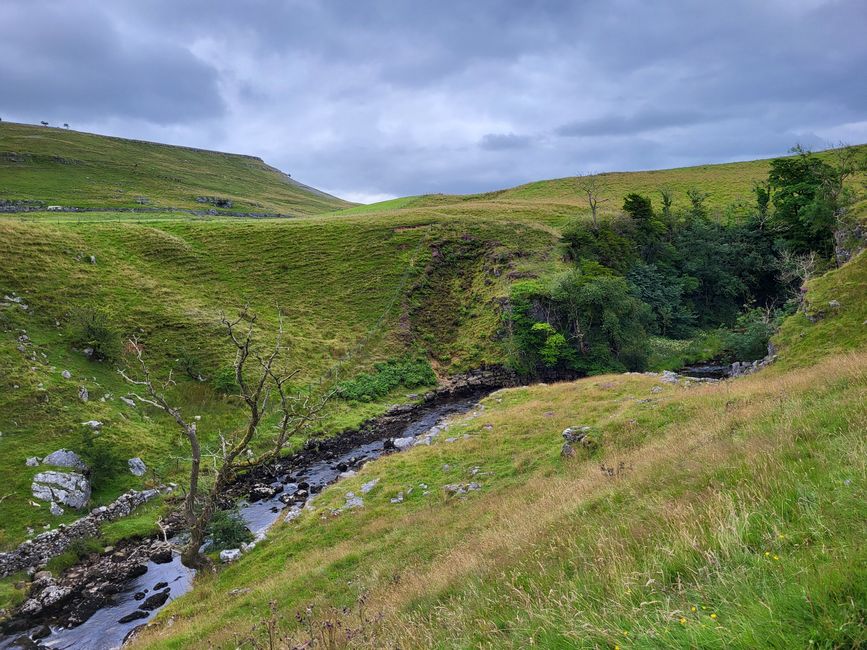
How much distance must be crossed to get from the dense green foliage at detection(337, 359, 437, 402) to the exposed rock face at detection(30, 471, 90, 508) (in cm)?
1784

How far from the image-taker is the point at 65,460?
74.3 feet

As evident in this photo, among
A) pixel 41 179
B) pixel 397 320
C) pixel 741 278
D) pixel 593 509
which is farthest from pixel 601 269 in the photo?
pixel 41 179

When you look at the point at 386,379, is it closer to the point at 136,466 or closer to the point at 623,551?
the point at 136,466

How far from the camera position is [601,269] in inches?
1825

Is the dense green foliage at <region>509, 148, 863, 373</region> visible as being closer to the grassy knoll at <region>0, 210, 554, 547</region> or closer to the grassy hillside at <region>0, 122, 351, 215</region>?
the grassy knoll at <region>0, 210, 554, 547</region>

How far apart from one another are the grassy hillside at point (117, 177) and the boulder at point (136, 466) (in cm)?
9163

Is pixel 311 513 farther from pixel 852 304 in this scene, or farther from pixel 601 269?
pixel 601 269

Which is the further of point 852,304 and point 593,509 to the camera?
point 852,304

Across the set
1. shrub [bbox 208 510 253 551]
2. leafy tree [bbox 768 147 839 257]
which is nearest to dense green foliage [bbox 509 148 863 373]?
leafy tree [bbox 768 147 839 257]

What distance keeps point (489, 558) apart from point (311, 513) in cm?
1450

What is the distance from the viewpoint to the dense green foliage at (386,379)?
37250 millimetres

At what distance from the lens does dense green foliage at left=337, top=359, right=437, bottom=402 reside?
122 ft

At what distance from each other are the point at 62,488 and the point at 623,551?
26.8 meters

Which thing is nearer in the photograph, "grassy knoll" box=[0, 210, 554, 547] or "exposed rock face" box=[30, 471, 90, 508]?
"exposed rock face" box=[30, 471, 90, 508]
